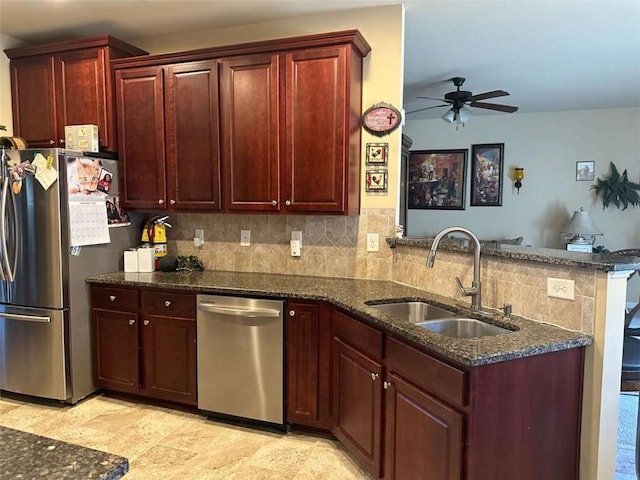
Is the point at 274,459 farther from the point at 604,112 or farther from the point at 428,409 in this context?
the point at 604,112

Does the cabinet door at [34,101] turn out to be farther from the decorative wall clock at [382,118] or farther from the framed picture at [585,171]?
the framed picture at [585,171]

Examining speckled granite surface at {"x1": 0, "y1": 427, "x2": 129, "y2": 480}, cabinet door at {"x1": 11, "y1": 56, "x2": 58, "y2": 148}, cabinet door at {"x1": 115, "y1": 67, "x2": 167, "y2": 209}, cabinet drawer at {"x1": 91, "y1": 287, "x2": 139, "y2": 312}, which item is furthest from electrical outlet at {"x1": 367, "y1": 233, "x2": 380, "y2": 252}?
cabinet door at {"x1": 11, "y1": 56, "x2": 58, "y2": 148}

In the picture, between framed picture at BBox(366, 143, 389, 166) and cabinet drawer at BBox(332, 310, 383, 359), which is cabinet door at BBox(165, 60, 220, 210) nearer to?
framed picture at BBox(366, 143, 389, 166)

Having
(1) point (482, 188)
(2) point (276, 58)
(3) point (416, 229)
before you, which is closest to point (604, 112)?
(1) point (482, 188)

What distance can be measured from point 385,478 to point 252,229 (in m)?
1.95

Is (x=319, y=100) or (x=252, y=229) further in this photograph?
(x=252, y=229)

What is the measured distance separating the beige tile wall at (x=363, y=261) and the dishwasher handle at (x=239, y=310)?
2.15ft

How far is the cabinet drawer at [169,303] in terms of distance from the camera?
2.83 metres

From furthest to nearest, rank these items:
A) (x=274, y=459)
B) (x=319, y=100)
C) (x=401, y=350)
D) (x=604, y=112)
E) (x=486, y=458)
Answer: (x=604, y=112) → (x=319, y=100) → (x=274, y=459) → (x=401, y=350) → (x=486, y=458)

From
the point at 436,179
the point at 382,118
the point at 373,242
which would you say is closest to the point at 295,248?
the point at 373,242

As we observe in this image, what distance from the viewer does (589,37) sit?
3.38 metres

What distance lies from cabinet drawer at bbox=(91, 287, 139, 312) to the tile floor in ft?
2.28

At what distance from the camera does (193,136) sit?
3072mm

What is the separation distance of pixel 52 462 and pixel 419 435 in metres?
1.37
